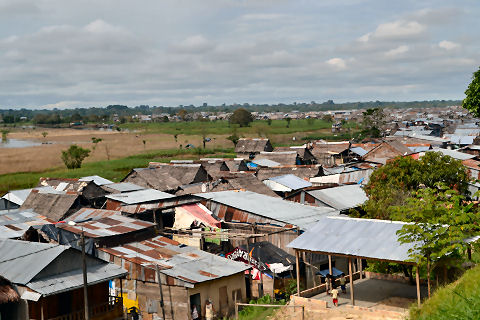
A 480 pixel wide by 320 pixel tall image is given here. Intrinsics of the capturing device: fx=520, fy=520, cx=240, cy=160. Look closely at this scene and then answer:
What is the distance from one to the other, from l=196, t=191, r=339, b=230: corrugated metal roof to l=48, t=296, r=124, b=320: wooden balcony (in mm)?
8018

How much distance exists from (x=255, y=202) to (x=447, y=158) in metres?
11.4

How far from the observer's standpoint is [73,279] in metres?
16.8

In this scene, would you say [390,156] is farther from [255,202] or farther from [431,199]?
[431,199]

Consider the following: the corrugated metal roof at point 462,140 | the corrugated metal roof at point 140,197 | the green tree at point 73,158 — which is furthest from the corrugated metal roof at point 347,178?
the corrugated metal roof at point 462,140

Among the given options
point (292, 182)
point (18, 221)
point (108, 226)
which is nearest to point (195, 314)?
point (108, 226)

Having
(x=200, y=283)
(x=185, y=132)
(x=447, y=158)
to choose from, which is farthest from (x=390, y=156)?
(x=185, y=132)

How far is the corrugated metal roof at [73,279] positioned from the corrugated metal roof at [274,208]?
7.91 meters

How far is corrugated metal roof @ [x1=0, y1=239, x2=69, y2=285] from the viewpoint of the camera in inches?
649

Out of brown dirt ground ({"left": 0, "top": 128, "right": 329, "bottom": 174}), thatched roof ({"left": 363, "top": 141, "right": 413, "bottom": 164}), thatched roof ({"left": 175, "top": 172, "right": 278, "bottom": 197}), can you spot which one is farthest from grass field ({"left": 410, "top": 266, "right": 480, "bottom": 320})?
brown dirt ground ({"left": 0, "top": 128, "right": 329, "bottom": 174})

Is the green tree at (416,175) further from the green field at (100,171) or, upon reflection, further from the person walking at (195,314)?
the green field at (100,171)

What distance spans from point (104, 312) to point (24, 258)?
3.25 metres

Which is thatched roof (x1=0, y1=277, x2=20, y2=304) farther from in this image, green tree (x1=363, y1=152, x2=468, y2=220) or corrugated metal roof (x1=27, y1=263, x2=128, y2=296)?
green tree (x1=363, y1=152, x2=468, y2=220)

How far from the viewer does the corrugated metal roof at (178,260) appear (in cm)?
1789

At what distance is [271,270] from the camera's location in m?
19.9
